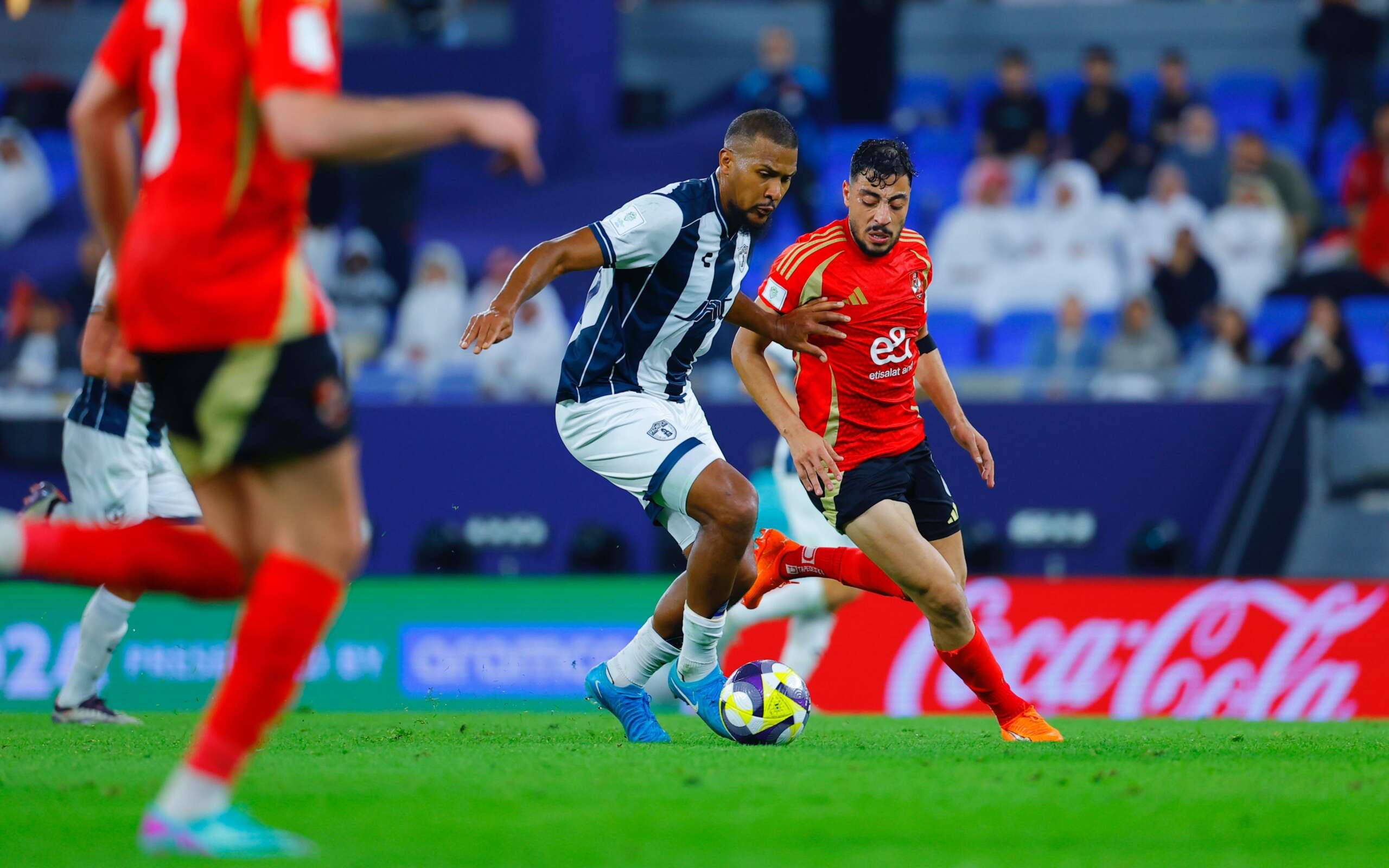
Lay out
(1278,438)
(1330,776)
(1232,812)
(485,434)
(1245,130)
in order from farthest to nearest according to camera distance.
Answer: (1245,130), (485,434), (1278,438), (1330,776), (1232,812)

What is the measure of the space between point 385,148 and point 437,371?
8917mm

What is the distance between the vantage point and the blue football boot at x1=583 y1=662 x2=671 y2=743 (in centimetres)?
651


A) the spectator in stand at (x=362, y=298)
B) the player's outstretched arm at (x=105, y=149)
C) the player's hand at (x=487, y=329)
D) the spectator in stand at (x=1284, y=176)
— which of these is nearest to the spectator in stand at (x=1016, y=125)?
the spectator in stand at (x=1284, y=176)

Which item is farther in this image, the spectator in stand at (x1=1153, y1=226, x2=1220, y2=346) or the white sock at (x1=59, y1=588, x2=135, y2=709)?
the spectator in stand at (x1=1153, y1=226, x2=1220, y2=346)

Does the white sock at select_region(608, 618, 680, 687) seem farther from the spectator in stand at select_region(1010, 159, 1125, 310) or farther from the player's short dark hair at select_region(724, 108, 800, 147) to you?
the spectator in stand at select_region(1010, 159, 1125, 310)

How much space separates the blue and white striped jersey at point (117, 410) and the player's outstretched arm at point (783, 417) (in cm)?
288

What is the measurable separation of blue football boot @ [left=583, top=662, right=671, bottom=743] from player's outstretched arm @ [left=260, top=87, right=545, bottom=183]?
3315mm

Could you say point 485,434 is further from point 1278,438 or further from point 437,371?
point 1278,438

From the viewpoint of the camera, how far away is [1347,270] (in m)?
13.9

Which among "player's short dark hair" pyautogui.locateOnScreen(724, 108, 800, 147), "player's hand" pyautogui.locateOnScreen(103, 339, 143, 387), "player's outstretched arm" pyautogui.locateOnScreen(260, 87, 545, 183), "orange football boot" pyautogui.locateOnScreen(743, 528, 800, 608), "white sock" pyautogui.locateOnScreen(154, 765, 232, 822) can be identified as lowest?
"orange football boot" pyautogui.locateOnScreen(743, 528, 800, 608)

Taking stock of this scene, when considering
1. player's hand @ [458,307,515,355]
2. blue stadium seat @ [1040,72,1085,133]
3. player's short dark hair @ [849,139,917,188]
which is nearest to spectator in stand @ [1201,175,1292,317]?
blue stadium seat @ [1040,72,1085,133]

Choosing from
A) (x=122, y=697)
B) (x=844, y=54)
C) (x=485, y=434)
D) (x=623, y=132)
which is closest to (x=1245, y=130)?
(x=844, y=54)

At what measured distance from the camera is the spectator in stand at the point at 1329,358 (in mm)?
11750

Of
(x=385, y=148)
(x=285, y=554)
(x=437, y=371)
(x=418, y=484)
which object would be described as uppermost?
(x=385, y=148)
